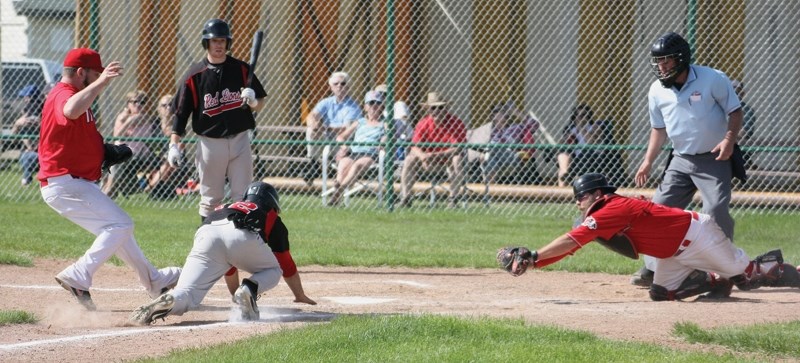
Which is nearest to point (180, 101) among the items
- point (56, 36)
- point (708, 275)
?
point (708, 275)

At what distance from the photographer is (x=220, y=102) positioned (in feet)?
28.7

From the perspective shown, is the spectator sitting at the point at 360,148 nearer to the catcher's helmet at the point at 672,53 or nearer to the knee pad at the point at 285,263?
the catcher's helmet at the point at 672,53

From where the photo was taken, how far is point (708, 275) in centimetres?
812

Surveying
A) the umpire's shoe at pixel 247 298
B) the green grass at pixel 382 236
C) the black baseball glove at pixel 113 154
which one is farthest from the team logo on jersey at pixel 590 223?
the black baseball glove at pixel 113 154

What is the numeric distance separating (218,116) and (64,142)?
1.62 m

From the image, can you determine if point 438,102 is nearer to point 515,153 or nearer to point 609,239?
point 515,153

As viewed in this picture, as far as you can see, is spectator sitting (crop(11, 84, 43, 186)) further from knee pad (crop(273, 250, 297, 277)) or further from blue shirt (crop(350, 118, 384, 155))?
knee pad (crop(273, 250, 297, 277))

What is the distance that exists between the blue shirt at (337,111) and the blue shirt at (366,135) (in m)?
0.13

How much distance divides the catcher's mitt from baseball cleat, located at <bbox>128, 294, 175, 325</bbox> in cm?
206

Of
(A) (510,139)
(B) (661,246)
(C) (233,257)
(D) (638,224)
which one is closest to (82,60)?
(C) (233,257)

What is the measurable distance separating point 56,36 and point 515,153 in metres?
12.5

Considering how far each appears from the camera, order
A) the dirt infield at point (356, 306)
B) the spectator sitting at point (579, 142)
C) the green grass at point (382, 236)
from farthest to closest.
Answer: the spectator sitting at point (579, 142), the green grass at point (382, 236), the dirt infield at point (356, 306)

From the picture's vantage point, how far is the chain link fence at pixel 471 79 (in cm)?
1465

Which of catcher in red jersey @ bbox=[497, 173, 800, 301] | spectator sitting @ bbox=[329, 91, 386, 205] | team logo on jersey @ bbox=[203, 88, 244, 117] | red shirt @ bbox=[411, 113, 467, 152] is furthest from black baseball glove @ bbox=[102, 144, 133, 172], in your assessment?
red shirt @ bbox=[411, 113, 467, 152]
